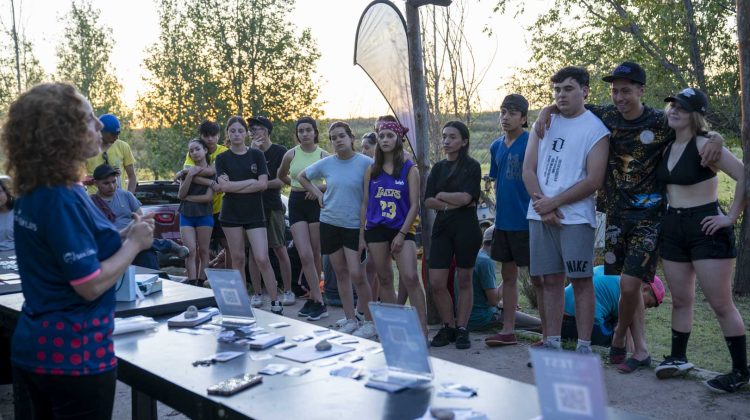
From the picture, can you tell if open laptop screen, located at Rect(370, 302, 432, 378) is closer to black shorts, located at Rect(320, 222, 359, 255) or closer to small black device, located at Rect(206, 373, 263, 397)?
small black device, located at Rect(206, 373, 263, 397)

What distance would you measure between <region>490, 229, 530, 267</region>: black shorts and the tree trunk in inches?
58.3

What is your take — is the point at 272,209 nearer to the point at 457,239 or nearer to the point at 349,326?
the point at 349,326

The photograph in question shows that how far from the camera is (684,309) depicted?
475 cm

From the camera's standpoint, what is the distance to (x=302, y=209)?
7250mm

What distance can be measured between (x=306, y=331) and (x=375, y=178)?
2894mm

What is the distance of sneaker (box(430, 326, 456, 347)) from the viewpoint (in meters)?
5.95

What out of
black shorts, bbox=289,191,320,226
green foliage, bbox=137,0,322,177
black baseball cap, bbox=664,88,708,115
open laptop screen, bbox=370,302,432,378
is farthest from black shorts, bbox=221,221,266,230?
green foliage, bbox=137,0,322,177

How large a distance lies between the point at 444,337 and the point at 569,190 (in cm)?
174

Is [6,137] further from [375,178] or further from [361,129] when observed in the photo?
[361,129]

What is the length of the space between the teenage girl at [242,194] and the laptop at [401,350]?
15.0 feet

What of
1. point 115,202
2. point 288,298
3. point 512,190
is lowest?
point 288,298

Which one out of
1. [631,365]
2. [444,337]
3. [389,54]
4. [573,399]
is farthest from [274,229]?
[573,399]

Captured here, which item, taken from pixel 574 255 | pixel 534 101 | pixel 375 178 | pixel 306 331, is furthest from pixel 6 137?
pixel 534 101

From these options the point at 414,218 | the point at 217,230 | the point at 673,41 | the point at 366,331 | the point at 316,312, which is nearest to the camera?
the point at 414,218
